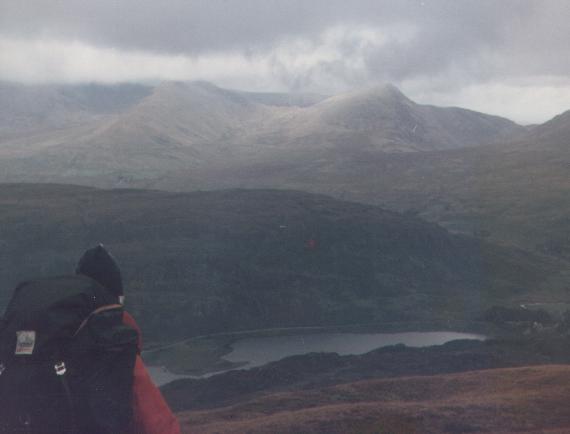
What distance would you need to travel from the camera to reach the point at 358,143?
186 meters

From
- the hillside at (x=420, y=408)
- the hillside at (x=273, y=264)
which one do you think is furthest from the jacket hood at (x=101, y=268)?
the hillside at (x=273, y=264)

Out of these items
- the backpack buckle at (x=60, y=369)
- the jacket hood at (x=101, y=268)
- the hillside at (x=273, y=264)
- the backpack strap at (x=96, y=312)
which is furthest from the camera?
the hillside at (x=273, y=264)

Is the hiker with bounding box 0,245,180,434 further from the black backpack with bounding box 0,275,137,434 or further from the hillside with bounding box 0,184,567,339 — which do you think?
the hillside with bounding box 0,184,567,339

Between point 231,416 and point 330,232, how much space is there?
28196 mm

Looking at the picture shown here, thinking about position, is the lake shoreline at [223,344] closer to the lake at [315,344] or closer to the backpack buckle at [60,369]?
the lake at [315,344]

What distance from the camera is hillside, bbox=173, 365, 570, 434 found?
28.5 feet

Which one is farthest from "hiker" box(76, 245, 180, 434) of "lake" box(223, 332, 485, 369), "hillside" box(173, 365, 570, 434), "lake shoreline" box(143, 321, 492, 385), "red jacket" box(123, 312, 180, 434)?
"lake" box(223, 332, 485, 369)

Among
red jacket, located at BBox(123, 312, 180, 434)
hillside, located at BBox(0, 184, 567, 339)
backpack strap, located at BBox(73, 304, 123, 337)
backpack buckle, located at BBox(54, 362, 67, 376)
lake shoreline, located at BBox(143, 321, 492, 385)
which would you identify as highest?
backpack strap, located at BBox(73, 304, 123, 337)

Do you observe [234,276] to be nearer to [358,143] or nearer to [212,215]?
[212,215]

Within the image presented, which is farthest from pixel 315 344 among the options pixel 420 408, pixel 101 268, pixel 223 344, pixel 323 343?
pixel 101 268

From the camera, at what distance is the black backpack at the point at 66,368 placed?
4.45 metres

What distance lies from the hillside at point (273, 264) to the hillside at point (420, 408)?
52.1ft

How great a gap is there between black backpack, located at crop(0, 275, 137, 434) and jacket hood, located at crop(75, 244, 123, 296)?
37 cm

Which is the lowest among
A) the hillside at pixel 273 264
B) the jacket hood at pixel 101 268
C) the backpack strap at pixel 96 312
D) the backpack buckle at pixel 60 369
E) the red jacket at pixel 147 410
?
the hillside at pixel 273 264
